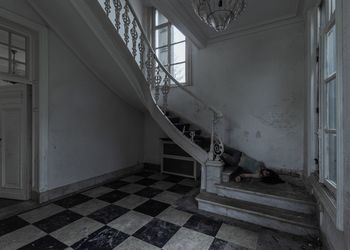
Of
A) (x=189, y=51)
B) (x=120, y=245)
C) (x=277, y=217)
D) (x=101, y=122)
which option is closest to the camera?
(x=120, y=245)

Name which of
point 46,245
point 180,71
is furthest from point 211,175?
point 180,71

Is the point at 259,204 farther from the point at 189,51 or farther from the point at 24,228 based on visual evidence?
the point at 189,51

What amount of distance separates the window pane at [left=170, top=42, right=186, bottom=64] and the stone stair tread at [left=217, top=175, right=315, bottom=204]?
9.02 feet

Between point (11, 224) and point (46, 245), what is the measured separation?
2.31ft

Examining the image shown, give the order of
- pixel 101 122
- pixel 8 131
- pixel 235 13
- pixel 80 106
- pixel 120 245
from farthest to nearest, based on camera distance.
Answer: pixel 101 122 < pixel 80 106 < pixel 8 131 < pixel 120 245 < pixel 235 13

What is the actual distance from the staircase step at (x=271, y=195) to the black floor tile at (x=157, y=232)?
840mm

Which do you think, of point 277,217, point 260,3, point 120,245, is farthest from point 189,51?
point 120,245

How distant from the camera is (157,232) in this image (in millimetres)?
1898

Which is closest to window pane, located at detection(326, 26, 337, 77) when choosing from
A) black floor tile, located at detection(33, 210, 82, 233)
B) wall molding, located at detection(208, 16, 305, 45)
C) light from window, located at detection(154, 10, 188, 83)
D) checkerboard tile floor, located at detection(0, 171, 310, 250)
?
wall molding, located at detection(208, 16, 305, 45)

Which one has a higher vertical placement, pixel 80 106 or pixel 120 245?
pixel 80 106

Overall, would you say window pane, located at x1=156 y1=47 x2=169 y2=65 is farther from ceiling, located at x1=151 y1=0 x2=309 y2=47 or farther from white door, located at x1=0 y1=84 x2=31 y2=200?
white door, located at x1=0 y1=84 x2=31 y2=200

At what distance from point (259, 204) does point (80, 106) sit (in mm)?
2977

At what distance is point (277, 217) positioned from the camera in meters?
1.92

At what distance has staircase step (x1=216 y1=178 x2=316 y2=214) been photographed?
2.01 m
